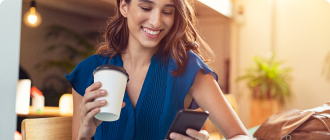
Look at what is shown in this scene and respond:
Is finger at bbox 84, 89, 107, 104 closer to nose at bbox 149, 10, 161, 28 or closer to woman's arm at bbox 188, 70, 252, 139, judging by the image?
nose at bbox 149, 10, 161, 28

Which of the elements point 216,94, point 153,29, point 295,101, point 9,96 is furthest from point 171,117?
point 295,101

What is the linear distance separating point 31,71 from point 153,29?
6.97 metres

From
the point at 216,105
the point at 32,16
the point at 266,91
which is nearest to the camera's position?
the point at 216,105

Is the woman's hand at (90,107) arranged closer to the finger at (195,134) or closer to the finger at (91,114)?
the finger at (91,114)

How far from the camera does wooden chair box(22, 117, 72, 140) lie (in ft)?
3.47

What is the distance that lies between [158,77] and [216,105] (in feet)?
0.94

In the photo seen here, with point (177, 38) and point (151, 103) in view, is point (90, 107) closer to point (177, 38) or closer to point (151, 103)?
point (151, 103)

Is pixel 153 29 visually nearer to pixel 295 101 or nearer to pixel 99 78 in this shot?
pixel 99 78

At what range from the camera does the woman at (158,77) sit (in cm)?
122

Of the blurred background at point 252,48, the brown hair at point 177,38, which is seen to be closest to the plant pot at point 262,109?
the blurred background at point 252,48

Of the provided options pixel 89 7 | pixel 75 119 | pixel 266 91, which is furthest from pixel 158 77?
pixel 89 7

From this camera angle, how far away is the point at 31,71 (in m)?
7.40

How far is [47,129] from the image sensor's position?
3.69 feet

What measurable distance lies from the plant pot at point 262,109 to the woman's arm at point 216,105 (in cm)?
458
